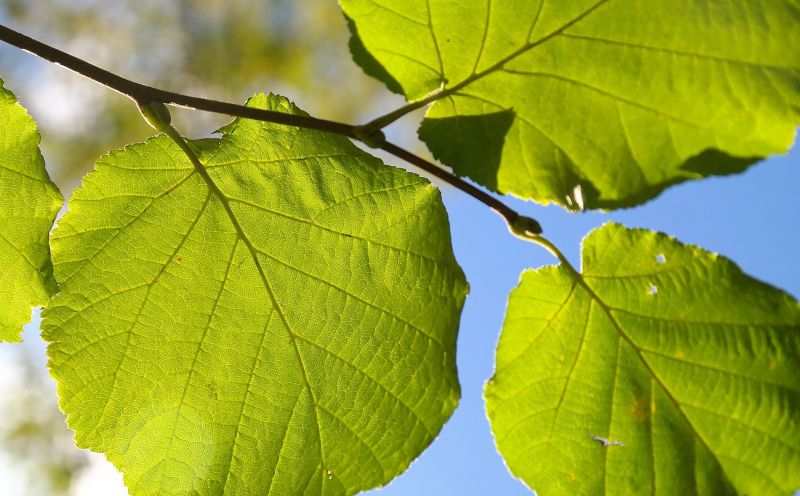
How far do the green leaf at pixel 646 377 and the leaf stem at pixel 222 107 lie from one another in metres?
0.26

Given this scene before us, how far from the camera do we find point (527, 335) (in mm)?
1394

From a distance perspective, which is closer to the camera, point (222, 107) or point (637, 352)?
point (222, 107)

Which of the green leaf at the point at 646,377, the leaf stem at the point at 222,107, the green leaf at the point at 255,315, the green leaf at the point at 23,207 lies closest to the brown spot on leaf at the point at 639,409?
the green leaf at the point at 646,377

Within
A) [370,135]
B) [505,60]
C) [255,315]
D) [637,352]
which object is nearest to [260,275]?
[255,315]

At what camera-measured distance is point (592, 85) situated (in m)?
1.17

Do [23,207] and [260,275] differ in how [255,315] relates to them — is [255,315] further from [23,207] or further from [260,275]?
[23,207]

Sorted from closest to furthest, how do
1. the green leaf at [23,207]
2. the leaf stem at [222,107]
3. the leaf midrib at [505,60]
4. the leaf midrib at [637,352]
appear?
the leaf stem at [222,107] < the leaf midrib at [505,60] < the green leaf at [23,207] < the leaf midrib at [637,352]

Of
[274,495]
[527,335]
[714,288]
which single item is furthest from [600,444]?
[274,495]

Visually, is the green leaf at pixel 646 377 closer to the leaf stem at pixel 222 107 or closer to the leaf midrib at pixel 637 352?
the leaf midrib at pixel 637 352

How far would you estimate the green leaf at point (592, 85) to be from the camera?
1113 mm

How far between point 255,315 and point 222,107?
1.58 feet

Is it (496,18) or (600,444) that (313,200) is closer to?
(496,18)

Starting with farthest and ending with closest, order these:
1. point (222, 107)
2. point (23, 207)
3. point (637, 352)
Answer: point (637, 352)
point (23, 207)
point (222, 107)

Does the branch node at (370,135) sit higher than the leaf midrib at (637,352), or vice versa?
the branch node at (370,135)
